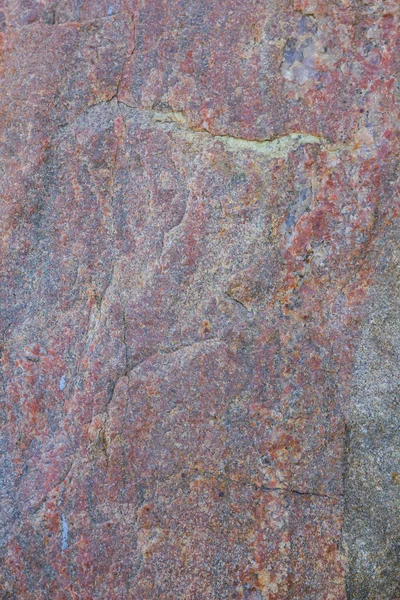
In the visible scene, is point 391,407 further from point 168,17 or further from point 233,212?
point 168,17

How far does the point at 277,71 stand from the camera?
5.16 ft

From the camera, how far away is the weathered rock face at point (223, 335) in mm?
1524

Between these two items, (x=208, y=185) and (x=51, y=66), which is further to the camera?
(x=51, y=66)

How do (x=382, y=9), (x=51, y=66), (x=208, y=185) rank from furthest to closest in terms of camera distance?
(x=51, y=66), (x=208, y=185), (x=382, y=9)

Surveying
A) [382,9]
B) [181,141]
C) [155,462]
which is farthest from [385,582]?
[382,9]

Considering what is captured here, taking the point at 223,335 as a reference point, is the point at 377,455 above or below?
below

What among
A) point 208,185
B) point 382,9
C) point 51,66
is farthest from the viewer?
point 51,66

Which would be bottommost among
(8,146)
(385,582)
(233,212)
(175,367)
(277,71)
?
(385,582)

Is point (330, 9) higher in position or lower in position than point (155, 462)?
higher

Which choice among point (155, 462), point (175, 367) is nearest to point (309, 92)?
point (175, 367)

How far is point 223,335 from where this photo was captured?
5.18 ft

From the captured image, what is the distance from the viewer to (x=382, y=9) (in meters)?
1.50

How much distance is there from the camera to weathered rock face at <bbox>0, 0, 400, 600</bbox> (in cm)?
152

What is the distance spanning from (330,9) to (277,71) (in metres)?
0.17
